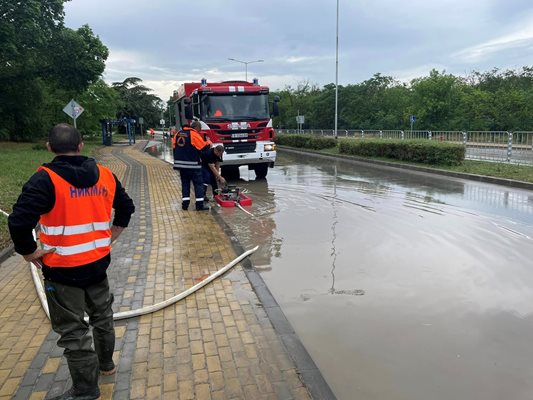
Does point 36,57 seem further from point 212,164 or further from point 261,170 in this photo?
point 212,164

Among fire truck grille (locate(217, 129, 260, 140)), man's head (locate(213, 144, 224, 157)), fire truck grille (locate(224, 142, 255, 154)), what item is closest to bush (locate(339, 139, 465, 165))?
fire truck grille (locate(217, 129, 260, 140))

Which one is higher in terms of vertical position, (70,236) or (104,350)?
(70,236)

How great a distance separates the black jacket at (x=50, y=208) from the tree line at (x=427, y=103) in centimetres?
4083

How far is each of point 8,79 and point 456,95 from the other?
39182mm

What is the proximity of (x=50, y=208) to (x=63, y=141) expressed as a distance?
16.4 inches

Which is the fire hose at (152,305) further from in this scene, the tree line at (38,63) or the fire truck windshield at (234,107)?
the tree line at (38,63)

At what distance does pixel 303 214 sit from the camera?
8.84m

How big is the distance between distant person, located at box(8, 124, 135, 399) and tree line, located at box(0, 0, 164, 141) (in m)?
23.1

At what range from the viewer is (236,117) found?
13.2 meters

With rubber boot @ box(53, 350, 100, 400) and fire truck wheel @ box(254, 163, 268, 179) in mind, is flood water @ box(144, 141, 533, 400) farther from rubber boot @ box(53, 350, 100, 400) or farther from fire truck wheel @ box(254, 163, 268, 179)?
fire truck wheel @ box(254, 163, 268, 179)

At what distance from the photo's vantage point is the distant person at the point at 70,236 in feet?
8.48

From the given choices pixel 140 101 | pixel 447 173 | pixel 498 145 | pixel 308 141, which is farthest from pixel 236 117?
pixel 140 101

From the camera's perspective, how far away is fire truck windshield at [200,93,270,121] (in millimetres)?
12992

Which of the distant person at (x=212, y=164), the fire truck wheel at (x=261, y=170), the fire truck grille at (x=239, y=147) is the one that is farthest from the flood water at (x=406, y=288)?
the fire truck wheel at (x=261, y=170)
